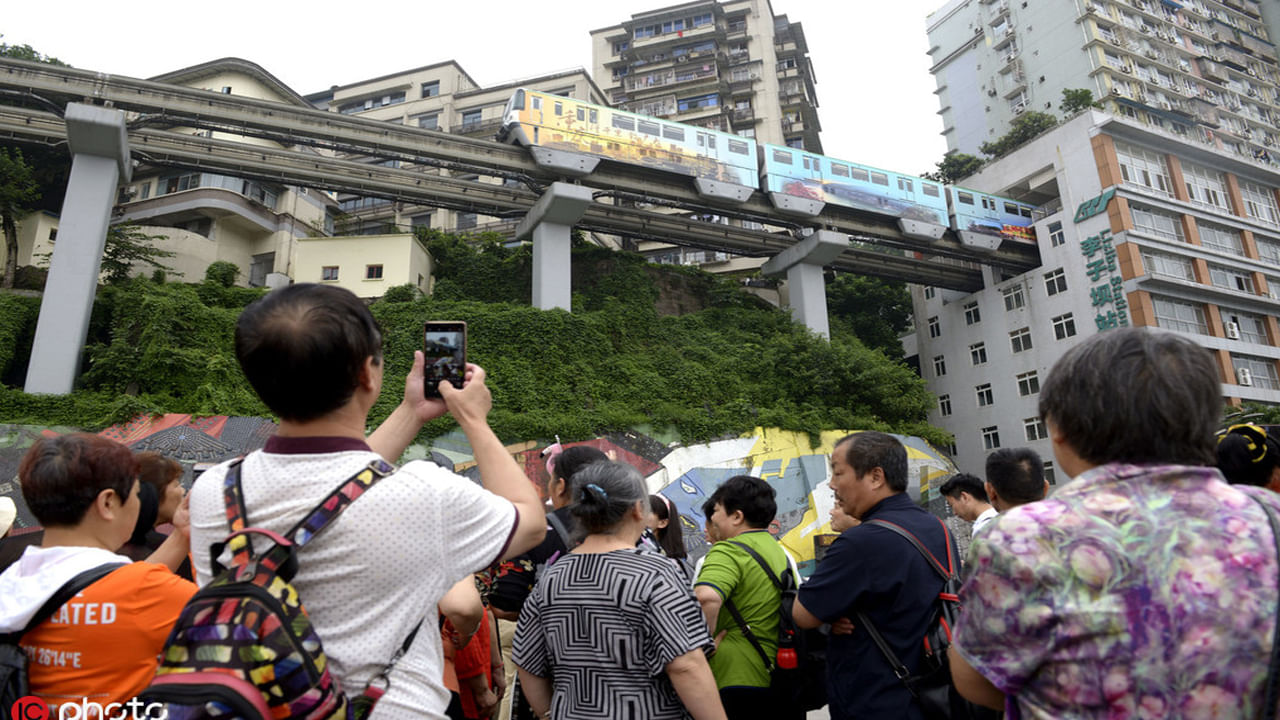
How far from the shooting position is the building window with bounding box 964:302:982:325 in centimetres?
2995

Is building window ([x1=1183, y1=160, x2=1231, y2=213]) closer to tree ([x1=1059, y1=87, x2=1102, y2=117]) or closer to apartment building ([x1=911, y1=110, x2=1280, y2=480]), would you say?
apartment building ([x1=911, y1=110, x2=1280, y2=480])

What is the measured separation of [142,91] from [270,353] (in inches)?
857

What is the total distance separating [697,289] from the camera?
1068 inches

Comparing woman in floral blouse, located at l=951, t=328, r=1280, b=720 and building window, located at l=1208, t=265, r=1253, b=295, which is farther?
building window, located at l=1208, t=265, r=1253, b=295

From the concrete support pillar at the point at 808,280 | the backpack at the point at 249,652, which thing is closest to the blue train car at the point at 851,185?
the concrete support pillar at the point at 808,280

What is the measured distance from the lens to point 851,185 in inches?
976

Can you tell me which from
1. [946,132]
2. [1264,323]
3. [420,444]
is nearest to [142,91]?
[420,444]

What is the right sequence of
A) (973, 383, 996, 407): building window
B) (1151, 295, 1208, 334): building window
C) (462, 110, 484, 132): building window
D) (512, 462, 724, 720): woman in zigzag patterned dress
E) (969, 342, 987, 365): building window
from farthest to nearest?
(462, 110, 484, 132): building window
(969, 342, 987, 365): building window
(973, 383, 996, 407): building window
(1151, 295, 1208, 334): building window
(512, 462, 724, 720): woman in zigzag patterned dress

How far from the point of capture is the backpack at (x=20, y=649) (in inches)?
75.3

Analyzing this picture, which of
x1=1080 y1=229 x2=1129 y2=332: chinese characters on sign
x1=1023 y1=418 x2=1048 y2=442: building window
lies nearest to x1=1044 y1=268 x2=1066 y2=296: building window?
x1=1080 y1=229 x2=1129 y2=332: chinese characters on sign

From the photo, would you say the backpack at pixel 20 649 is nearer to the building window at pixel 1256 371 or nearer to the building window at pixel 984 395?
the building window at pixel 984 395

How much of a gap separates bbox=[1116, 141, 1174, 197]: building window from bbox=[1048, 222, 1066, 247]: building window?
2.92 m

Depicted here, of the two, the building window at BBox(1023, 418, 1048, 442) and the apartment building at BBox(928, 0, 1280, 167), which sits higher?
the apartment building at BBox(928, 0, 1280, 167)

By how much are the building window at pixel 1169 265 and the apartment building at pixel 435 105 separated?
26.1m
